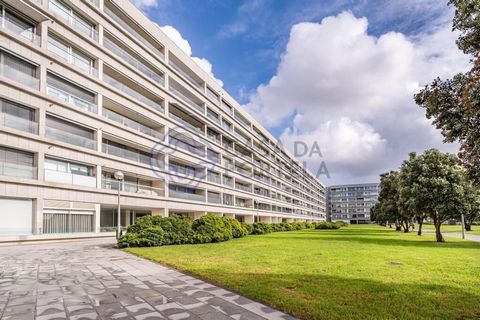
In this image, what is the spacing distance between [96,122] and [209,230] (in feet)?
48.7

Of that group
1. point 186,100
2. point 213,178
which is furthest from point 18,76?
point 213,178

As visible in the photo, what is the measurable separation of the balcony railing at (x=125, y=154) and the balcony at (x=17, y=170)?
7078 mm

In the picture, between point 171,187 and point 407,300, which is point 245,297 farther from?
point 171,187

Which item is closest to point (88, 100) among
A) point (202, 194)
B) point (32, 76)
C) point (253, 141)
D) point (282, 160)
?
point (32, 76)

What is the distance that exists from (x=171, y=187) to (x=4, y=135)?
21.1 m

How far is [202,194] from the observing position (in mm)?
46500

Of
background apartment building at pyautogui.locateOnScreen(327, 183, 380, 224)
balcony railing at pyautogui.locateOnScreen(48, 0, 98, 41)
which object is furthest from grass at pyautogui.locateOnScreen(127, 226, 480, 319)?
background apartment building at pyautogui.locateOnScreen(327, 183, 380, 224)

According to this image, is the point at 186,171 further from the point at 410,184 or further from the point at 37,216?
the point at 410,184

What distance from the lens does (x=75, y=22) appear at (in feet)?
90.6

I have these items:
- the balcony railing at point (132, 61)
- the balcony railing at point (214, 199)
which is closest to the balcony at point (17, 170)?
the balcony railing at point (132, 61)

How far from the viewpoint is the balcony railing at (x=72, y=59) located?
1007 inches

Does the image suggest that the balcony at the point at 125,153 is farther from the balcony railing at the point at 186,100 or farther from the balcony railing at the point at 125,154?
the balcony railing at the point at 186,100

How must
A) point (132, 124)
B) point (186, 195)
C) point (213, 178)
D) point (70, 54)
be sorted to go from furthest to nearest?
point (213, 178) < point (186, 195) < point (132, 124) < point (70, 54)

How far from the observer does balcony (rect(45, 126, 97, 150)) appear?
24.7 metres
